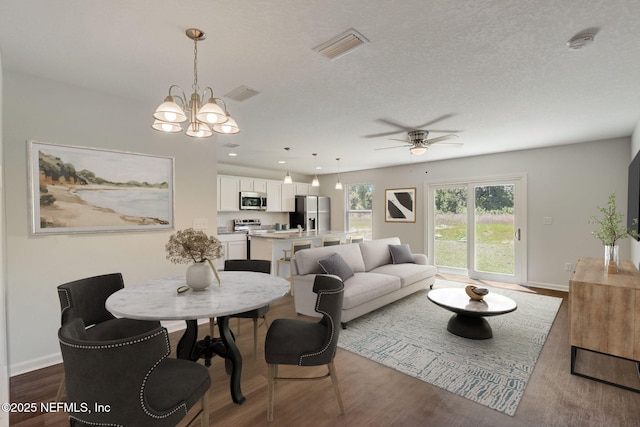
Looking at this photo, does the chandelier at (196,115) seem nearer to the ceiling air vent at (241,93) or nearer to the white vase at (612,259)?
the ceiling air vent at (241,93)

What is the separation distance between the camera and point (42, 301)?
267 cm

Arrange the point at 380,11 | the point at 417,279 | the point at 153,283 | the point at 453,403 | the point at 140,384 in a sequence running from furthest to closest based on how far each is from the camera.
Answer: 1. the point at 417,279
2. the point at 153,283
3. the point at 453,403
4. the point at 380,11
5. the point at 140,384

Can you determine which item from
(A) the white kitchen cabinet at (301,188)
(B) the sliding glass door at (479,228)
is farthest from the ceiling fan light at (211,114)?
(A) the white kitchen cabinet at (301,188)

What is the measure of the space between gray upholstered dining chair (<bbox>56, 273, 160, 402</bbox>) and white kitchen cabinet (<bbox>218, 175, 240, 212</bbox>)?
14.9 feet

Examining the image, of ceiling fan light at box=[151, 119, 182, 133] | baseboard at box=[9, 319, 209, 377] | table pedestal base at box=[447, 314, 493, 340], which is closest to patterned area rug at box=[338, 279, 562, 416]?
table pedestal base at box=[447, 314, 493, 340]

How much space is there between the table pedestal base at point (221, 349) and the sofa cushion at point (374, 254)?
282cm

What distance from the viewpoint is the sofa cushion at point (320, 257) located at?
3861mm

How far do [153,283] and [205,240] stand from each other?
2.10 feet

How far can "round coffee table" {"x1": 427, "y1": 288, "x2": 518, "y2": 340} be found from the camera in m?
3.09

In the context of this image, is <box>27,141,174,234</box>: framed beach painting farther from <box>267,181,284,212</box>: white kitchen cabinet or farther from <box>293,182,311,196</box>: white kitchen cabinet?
<box>293,182,311,196</box>: white kitchen cabinet

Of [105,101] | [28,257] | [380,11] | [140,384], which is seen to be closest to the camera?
[140,384]

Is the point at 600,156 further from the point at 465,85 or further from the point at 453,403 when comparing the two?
the point at 453,403

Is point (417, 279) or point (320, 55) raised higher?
point (320, 55)

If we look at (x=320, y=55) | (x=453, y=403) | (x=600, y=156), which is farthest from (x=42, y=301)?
(x=600, y=156)
